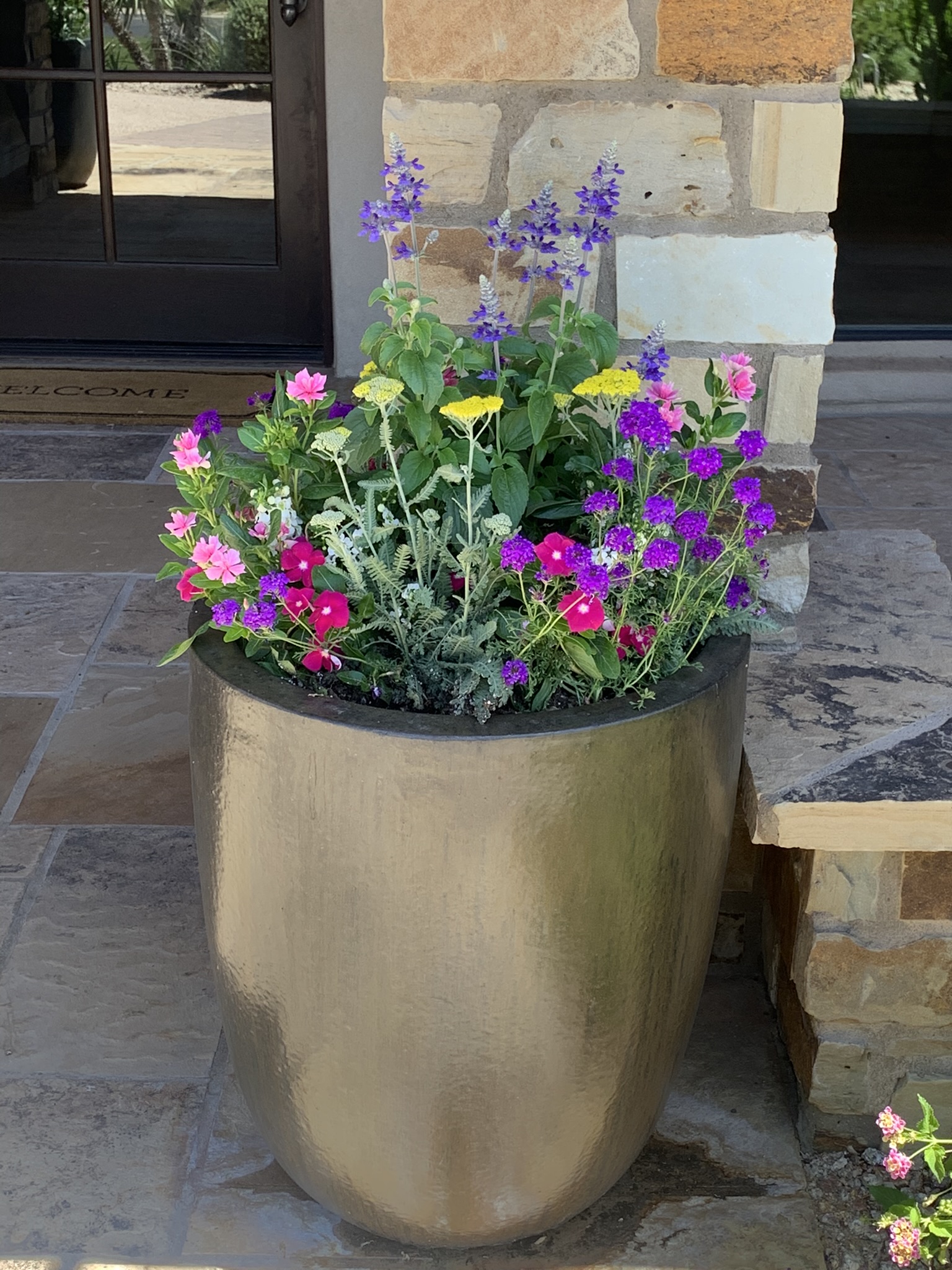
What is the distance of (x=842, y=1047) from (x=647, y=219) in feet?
3.36

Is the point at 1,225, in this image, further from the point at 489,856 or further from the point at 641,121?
the point at 489,856

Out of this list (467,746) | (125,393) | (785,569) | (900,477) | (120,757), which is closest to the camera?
(467,746)

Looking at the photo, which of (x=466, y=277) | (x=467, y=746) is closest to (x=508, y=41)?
(x=466, y=277)

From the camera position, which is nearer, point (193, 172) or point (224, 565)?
point (224, 565)

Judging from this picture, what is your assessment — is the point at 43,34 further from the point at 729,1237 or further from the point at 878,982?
the point at 729,1237

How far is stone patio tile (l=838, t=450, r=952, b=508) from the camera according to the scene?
359 cm

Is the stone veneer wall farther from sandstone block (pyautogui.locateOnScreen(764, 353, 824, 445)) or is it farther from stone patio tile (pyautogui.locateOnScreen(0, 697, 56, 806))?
stone patio tile (pyautogui.locateOnScreen(0, 697, 56, 806))

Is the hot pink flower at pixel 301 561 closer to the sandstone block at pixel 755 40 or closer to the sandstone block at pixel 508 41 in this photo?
the sandstone block at pixel 508 41

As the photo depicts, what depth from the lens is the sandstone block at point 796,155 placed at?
1647 millimetres

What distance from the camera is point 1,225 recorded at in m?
4.59

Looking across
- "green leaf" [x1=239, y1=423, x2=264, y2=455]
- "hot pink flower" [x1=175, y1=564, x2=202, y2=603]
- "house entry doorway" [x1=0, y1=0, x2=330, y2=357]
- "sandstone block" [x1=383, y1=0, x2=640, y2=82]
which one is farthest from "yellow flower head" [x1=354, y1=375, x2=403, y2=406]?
"house entry doorway" [x1=0, y1=0, x2=330, y2=357]

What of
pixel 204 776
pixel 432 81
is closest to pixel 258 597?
pixel 204 776

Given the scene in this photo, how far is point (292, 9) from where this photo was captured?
4.13m

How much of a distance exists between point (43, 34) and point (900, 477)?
2923 millimetres
